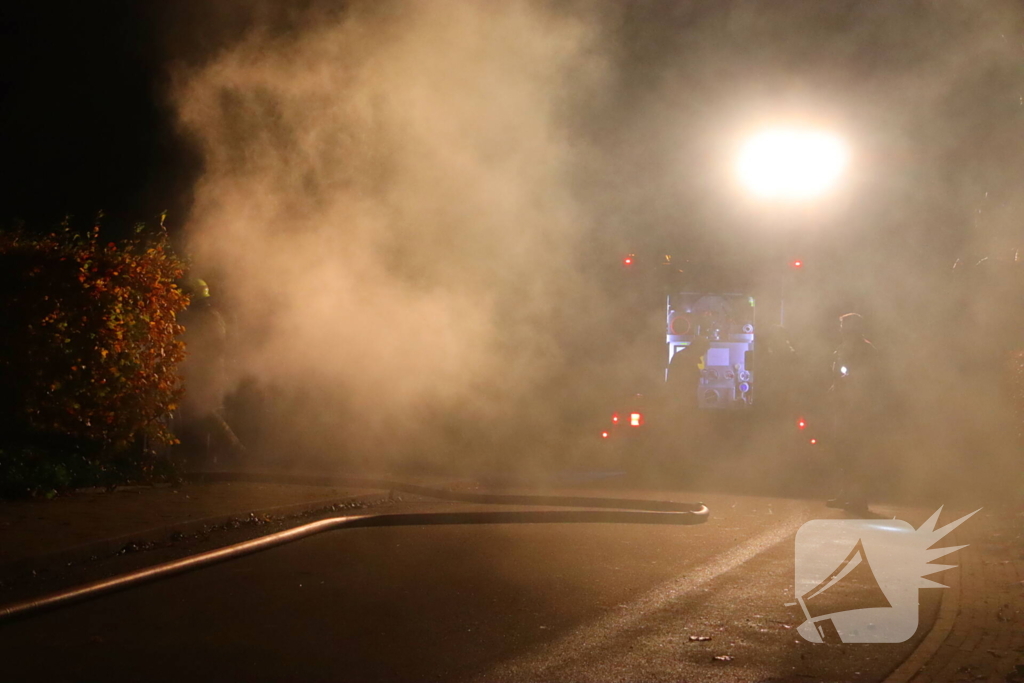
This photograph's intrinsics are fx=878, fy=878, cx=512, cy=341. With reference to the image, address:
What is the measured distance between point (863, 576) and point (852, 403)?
3990 mm

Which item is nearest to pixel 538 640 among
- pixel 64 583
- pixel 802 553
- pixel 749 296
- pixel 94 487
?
pixel 64 583

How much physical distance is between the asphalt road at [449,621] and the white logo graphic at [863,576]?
0.13m

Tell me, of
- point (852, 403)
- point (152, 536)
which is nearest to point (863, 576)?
point (852, 403)

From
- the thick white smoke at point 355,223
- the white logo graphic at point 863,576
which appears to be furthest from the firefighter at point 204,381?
the white logo graphic at point 863,576

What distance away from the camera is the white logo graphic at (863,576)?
4539mm

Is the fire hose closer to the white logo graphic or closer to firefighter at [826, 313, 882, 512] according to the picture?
the white logo graphic

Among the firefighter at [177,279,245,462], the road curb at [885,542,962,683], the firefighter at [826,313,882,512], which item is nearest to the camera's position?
the road curb at [885,542,962,683]

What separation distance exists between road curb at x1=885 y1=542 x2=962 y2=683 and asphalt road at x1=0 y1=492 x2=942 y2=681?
7 cm

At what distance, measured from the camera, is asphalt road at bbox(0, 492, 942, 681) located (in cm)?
366

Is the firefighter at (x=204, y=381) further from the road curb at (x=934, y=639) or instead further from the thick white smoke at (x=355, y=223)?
the road curb at (x=934, y=639)

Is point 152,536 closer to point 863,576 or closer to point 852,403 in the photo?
point 863,576

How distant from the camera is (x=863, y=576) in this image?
18.6ft

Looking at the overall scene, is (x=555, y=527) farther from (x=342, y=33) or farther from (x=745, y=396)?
(x=745, y=396)

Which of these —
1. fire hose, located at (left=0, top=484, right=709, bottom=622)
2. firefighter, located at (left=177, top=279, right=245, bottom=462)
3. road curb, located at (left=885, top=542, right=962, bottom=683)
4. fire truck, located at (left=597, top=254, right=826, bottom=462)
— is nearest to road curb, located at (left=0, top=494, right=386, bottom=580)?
fire hose, located at (left=0, top=484, right=709, bottom=622)
